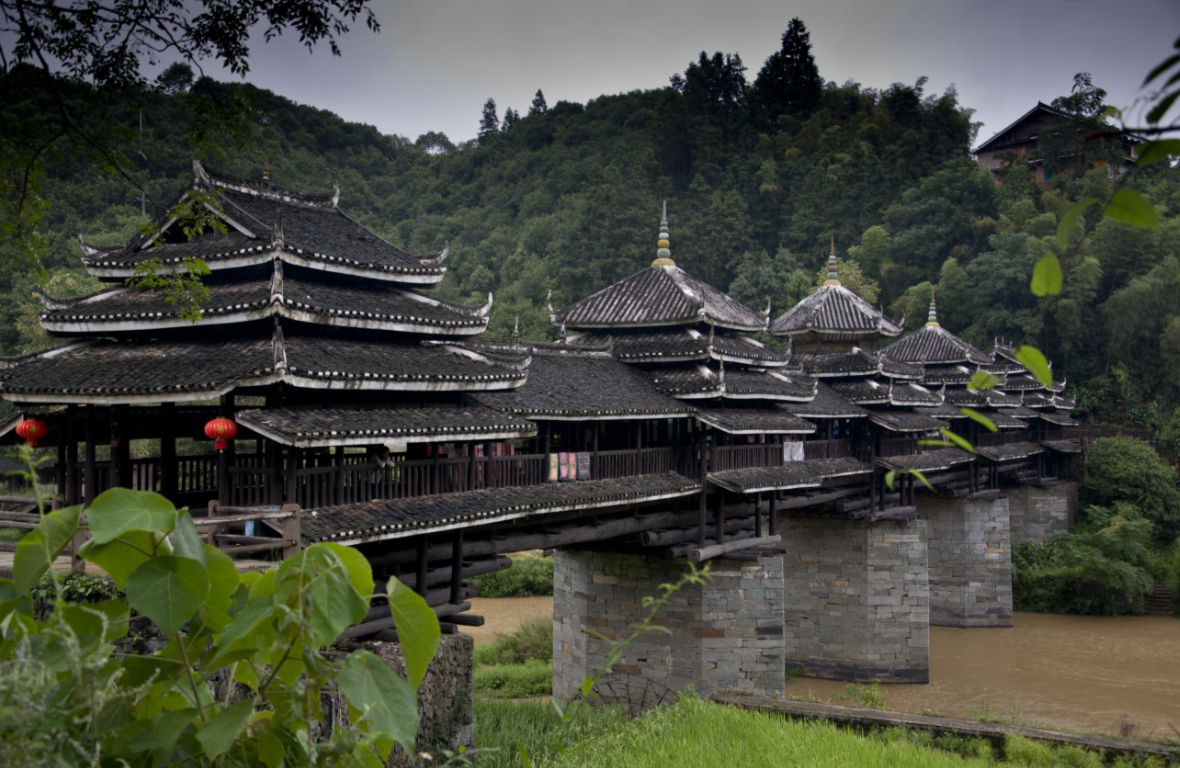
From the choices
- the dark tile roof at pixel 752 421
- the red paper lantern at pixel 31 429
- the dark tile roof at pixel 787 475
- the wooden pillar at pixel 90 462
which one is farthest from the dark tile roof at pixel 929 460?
the red paper lantern at pixel 31 429

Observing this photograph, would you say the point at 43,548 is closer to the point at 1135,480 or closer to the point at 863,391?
the point at 863,391

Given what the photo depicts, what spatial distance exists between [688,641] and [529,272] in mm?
34924

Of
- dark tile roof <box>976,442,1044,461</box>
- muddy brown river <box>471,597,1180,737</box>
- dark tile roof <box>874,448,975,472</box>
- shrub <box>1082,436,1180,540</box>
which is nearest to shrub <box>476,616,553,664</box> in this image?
muddy brown river <box>471,597,1180,737</box>

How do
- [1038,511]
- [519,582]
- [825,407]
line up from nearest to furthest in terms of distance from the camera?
[825,407]
[519,582]
[1038,511]

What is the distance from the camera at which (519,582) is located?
3325cm

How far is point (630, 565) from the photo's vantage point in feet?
57.1

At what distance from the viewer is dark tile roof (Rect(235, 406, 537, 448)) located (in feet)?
30.5

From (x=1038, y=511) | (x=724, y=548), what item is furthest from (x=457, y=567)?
(x=1038, y=511)

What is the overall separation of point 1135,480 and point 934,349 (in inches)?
404

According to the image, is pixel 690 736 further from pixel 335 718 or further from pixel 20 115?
pixel 20 115

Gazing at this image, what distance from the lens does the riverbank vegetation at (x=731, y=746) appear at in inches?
356

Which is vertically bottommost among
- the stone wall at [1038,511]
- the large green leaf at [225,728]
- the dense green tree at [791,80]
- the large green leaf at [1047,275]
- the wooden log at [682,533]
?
the stone wall at [1038,511]

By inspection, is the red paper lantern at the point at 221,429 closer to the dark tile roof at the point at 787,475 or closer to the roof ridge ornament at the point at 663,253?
the dark tile roof at the point at 787,475

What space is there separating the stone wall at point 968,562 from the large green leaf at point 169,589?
3017 centimetres
